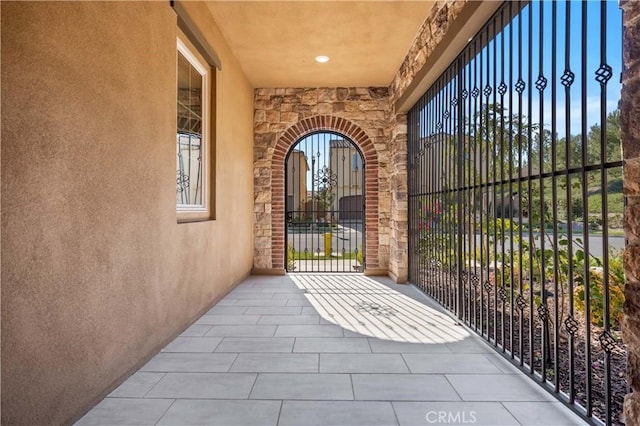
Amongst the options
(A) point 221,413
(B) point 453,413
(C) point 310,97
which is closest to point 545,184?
(B) point 453,413

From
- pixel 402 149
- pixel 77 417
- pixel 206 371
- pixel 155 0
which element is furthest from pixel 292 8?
pixel 77 417

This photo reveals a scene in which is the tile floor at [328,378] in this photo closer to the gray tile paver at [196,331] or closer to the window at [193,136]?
the gray tile paver at [196,331]

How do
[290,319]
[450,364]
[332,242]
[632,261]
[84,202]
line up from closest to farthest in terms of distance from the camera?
1. [632,261]
2. [84,202]
3. [450,364]
4. [290,319]
5. [332,242]

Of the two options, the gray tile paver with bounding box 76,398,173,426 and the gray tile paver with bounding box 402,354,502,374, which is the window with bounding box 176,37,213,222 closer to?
the gray tile paver with bounding box 76,398,173,426

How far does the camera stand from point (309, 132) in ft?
19.2

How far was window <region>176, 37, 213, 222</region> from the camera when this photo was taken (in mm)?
3312

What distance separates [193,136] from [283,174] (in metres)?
2.38

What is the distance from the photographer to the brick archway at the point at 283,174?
5797 mm

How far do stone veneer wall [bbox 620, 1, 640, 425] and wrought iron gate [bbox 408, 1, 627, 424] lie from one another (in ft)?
0.69

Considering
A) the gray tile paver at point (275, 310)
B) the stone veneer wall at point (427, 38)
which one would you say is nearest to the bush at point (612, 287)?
the stone veneer wall at point (427, 38)

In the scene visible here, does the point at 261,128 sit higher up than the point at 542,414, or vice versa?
the point at 261,128

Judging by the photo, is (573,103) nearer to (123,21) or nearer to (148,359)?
(123,21)

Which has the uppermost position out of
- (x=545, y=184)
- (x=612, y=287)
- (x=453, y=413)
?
(x=545, y=184)

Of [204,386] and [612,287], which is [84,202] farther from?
[612,287]
